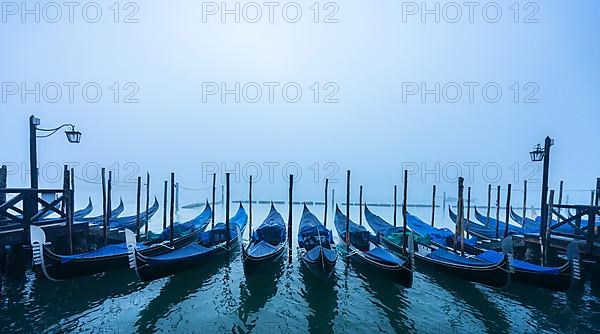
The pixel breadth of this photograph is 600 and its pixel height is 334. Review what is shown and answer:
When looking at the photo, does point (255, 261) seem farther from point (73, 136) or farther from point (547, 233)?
point (547, 233)

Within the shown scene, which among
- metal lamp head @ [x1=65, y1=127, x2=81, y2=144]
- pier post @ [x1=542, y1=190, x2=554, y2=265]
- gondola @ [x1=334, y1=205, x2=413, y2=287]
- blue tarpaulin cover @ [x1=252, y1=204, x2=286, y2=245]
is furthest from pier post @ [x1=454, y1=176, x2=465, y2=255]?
metal lamp head @ [x1=65, y1=127, x2=81, y2=144]

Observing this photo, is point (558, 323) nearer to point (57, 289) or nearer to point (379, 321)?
point (379, 321)

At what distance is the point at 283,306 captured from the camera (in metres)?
6.86

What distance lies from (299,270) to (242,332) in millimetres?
4235

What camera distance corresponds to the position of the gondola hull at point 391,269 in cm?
695

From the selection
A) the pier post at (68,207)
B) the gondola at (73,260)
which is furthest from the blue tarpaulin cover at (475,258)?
the pier post at (68,207)

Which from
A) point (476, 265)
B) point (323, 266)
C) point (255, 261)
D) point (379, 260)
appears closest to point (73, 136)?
point (255, 261)

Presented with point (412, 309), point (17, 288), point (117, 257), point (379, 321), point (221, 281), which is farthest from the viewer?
point (221, 281)

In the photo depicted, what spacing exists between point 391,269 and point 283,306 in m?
2.98

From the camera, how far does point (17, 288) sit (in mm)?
7152

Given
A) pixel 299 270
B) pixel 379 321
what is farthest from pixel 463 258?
pixel 299 270

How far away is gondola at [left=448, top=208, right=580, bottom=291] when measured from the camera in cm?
625

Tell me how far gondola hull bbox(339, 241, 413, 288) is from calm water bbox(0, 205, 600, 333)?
1.49 ft

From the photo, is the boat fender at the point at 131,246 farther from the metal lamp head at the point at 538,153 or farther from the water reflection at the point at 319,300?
the metal lamp head at the point at 538,153
